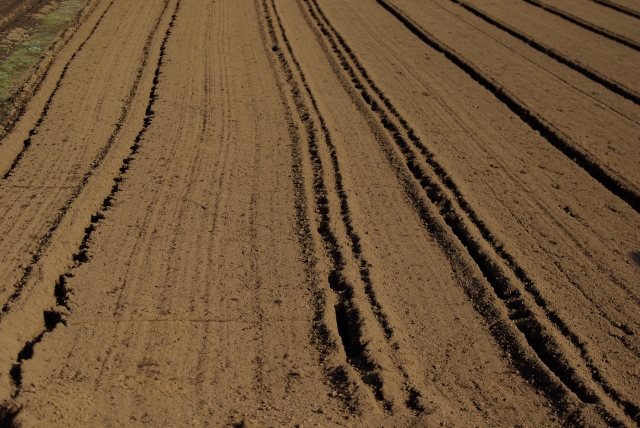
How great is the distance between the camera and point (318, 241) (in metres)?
7.08

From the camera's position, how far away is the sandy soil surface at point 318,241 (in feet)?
16.8

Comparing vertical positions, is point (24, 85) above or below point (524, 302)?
above

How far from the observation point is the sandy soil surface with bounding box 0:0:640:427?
513cm

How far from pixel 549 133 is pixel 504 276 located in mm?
4217

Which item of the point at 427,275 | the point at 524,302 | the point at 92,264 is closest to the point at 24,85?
the point at 92,264

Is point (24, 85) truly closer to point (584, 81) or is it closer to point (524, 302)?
point (524, 302)

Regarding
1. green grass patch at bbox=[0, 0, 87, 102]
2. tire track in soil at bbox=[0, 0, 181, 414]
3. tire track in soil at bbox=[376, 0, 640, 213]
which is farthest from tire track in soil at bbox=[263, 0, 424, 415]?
green grass patch at bbox=[0, 0, 87, 102]

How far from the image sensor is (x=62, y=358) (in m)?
5.30

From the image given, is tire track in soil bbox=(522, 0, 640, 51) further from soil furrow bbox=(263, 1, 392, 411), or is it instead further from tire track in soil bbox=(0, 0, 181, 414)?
tire track in soil bbox=(0, 0, 181, 414)

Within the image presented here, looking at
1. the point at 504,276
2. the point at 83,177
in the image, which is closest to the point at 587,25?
the point at 504,276

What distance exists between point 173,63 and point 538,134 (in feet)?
21.1

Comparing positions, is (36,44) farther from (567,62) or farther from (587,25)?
(587,25)

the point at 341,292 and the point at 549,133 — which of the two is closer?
the point at 341,292

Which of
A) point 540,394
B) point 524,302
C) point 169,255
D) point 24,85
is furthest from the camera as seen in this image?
point 24,85
